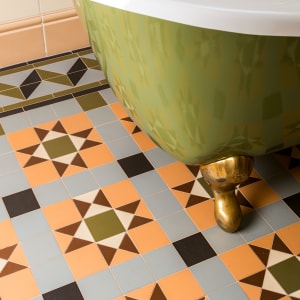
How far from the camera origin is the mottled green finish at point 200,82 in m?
0.90

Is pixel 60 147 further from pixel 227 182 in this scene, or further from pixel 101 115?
pixel 227 182

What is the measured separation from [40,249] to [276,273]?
0.49 m

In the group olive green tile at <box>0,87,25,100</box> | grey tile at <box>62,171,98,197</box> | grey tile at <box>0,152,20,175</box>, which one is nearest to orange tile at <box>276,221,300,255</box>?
grey tile at <box>62,171,98,197</box>

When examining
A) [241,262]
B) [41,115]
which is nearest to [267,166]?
[241,262]

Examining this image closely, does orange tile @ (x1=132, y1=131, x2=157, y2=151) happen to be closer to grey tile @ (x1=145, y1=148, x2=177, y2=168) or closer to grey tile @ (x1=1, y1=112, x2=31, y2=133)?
grey tile @ (x1=145, y1=148, x2=177, y2=168)

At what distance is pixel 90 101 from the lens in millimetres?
1688

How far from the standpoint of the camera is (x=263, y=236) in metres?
1.29

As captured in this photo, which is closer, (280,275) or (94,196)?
(280,275)

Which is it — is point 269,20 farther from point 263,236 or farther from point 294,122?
point 263,236

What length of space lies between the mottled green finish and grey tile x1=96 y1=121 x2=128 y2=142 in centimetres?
39

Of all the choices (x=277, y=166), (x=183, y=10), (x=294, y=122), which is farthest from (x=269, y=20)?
(x=277, y=166)

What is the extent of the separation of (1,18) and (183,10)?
1074mm

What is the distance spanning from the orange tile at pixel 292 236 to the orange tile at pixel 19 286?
520 millimetres

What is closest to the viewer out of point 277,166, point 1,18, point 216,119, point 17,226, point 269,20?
point 269,20
